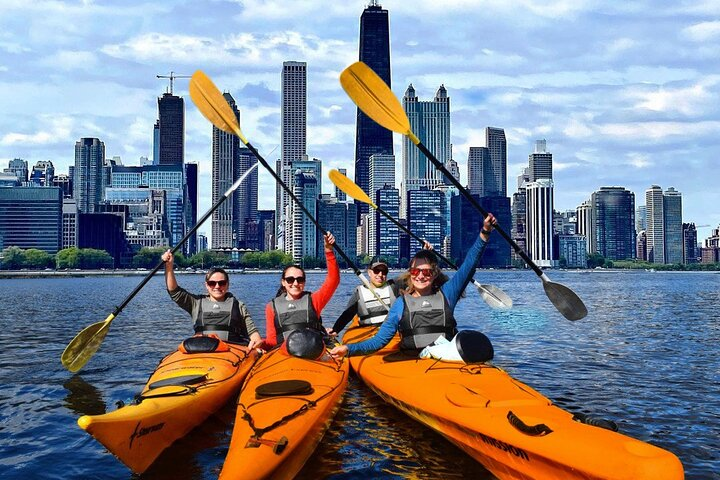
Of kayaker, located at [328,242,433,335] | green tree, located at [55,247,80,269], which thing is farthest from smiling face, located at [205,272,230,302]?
green tree, located at [55,247,80,269]

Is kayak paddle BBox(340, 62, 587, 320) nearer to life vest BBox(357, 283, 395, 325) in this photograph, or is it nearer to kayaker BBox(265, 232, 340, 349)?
life vest BBox(357, 283, 395, 325)

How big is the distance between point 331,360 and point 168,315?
68.1 ft

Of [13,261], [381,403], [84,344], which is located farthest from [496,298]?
[13,261]

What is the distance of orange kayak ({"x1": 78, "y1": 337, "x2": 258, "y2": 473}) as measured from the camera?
18.1 ft

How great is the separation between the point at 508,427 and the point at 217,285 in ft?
18.0

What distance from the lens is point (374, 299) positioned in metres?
11.4

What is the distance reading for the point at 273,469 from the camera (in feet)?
16.5

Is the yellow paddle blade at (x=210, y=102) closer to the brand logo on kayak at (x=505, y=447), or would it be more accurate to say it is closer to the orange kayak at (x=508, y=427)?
the orange kayak at (x=508, y=427)

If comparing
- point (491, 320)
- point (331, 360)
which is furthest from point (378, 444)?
point (491, 320)

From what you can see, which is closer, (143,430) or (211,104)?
(143,430)

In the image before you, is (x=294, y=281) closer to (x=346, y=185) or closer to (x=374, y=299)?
(x=374, y=299)

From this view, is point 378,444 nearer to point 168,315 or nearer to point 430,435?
point 430,435

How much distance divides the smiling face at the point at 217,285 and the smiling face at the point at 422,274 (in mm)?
3198

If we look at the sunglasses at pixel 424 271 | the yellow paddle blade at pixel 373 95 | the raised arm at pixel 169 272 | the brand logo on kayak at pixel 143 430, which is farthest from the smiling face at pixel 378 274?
the brand logo on kayak at pixel 143 430
